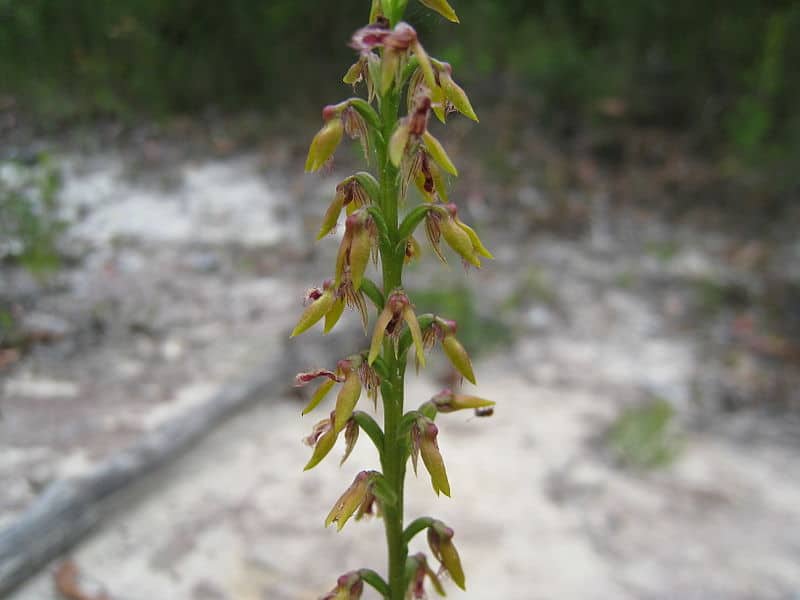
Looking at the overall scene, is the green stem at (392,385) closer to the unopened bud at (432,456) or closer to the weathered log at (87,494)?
the unopened bud at (432,456)

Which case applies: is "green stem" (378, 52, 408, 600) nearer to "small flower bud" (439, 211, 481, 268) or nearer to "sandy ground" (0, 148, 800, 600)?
"small flower bud" (439, 211, 481, 268)

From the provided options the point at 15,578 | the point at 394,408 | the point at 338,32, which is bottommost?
the point at 394,408

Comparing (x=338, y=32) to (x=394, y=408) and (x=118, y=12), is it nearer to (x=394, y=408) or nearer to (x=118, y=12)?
(x=118, y=12)

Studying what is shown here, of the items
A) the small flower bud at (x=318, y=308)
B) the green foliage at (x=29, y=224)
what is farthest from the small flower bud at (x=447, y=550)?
the green foliage at (x=29, y=224)

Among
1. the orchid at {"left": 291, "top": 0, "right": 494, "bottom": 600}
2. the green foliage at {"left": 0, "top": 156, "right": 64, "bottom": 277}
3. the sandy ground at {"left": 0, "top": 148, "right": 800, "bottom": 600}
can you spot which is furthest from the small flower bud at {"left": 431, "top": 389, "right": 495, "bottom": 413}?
the green foliage at {"left": 0, "top": 156, "right": 64, "bottom": 277}

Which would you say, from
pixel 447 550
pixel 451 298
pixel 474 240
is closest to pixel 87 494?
pixel 447 550

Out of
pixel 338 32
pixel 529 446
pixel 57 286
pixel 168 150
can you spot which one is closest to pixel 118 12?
pixel 168 150
